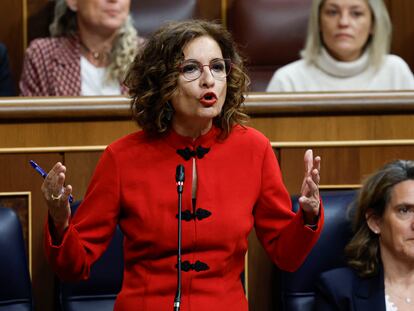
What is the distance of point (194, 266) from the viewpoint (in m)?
1.11

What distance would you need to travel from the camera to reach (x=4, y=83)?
2.01 metres

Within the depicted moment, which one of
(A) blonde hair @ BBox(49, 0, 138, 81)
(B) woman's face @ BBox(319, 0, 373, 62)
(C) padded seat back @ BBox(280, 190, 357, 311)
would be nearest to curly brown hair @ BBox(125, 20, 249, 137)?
(C) padded seat back @ BBox(280, 190, 357, 311)

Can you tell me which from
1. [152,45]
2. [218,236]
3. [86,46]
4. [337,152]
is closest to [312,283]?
[337,152]

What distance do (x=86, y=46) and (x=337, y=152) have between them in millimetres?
687

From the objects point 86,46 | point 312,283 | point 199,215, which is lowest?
point 312,283

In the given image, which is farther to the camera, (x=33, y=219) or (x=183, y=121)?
(x=33, y=219)

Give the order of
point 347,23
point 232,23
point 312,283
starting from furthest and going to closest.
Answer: point 232,23 → point 347,23 → point 312,283

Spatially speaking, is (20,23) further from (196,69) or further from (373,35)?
(196,69)

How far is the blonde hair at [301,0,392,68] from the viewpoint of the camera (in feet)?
6.56

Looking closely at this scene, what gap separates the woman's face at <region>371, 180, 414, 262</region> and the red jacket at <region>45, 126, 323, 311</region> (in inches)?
12.7

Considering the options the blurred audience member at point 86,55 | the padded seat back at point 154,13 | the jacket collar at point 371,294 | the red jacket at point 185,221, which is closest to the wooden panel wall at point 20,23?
the padded seat back at point 154,13

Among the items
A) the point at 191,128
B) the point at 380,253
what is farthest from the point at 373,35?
the point at 191,128

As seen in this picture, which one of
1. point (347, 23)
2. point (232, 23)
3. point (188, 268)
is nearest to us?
point (188, 268)

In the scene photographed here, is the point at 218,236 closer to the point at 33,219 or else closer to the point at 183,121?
the point at 183,121
